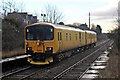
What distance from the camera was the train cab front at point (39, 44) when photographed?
20.6 m

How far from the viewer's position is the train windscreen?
2112 cm

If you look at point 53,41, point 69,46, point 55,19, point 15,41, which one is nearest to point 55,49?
point 53,41

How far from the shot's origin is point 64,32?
78.8ft

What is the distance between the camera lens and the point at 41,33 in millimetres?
21188

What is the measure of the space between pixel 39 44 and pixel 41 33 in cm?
79

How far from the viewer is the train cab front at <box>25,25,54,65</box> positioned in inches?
813

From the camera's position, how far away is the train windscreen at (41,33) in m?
21.1

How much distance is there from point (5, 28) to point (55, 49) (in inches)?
534

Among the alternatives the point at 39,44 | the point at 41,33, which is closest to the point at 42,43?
the point at 39,44

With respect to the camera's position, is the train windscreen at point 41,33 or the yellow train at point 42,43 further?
the train windscreen at point 41,33

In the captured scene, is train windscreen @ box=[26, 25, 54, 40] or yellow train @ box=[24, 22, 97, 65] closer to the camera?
yellow train @ box=[24, 22, 97, 65]

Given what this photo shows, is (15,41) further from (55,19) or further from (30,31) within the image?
(55,19)

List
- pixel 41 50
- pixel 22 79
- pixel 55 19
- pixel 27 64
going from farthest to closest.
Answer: pixel 55 19
pixel 27 64
pixel 41 50
pixel 22 79

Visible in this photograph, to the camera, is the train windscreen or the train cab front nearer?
the train cab front
